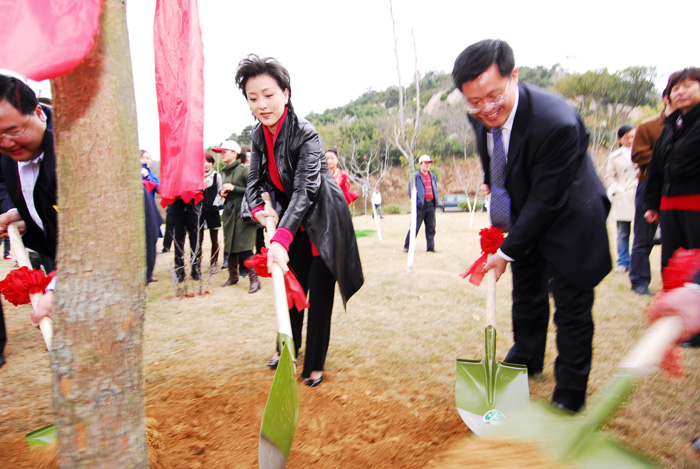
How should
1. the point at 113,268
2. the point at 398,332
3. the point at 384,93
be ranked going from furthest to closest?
the point at 384,93 → the point at 398,332 → the point at 113,268

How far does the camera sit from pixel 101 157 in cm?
117

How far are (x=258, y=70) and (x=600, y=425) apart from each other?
213 cm

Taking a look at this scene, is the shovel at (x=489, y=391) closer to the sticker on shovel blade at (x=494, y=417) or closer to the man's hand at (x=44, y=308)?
the sticker on shovel blade at (x=494, y=417)

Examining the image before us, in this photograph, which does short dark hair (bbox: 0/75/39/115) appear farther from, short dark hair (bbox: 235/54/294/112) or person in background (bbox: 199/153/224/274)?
person in background (bbox: 199/153/224/274)

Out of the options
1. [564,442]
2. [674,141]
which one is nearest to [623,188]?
[674,141]

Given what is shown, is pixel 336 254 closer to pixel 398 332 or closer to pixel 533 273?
pixel 533 273

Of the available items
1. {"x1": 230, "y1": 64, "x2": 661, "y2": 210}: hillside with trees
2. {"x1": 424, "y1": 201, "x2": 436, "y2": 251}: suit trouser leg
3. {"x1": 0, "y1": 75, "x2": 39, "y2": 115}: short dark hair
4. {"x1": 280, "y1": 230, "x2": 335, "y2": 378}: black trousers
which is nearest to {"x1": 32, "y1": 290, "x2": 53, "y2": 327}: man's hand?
{"x1": 0, "y1": 75, "x2": 39, "y2": 115}: short dark hair

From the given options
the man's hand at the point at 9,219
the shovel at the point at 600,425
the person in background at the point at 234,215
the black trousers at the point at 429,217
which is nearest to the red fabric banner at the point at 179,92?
the man's hand at the point at 9,219

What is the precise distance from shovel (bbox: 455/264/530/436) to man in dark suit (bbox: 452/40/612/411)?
0.21 metres

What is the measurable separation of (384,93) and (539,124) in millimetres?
50182

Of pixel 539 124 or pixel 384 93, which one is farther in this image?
pixel 384 93

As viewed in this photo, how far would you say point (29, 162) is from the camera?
2000 mm

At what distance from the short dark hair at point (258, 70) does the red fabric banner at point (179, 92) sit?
32.9 inches

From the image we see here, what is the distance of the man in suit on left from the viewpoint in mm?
1688
